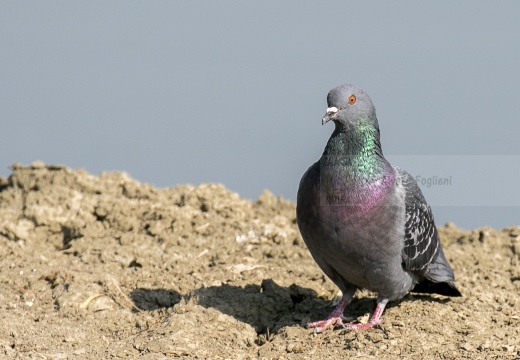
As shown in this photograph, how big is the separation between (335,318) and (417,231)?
108 centimetres

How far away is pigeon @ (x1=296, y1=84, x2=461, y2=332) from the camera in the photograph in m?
6.76

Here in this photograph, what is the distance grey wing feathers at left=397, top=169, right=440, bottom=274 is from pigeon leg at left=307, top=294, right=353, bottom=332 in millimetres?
671

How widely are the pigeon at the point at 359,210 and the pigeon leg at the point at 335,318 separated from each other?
0.03ft

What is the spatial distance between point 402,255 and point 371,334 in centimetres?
74

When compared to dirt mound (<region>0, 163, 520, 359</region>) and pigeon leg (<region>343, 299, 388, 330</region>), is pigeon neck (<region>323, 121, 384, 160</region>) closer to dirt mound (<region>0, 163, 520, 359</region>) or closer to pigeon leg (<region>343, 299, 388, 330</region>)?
pigeon leg (<region>343, 299, 388, 330</region>)

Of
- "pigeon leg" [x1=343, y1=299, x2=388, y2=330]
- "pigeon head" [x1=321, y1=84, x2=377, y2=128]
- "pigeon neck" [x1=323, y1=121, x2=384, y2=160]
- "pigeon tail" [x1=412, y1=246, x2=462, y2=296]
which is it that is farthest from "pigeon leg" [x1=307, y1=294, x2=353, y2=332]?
"pigeon head" [x1=321, y1=84, x2=377, y2=128]

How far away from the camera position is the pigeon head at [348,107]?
6.87 m

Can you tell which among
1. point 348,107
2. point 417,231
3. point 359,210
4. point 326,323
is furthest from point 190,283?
point 348,107

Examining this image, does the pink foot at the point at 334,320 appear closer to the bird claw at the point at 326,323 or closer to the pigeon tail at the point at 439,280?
the bird claw at the point at 326,323

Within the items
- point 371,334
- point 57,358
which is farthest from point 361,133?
point 57,358

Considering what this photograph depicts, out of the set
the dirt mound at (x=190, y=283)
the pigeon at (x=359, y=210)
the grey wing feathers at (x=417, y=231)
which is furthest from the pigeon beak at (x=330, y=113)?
the dirt mound at (x=190, y=283)

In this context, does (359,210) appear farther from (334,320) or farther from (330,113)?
(334,320)

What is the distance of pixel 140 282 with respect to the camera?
816cm

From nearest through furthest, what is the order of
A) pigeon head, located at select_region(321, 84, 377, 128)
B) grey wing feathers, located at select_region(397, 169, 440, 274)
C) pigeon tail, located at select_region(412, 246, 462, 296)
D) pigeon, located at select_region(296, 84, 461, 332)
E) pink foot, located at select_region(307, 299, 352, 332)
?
pigeon, located at select_region(296, 84, 461, 332) < pigeon head, located at select_region(321, 84, 377, 128) < grey wing feathers, located at select_region(397, 169, 440, 274) < pink foot, located at select_region(307, 299, 352, 332) < pigeon tail, located at select_region(412, 246, 462, 296)
